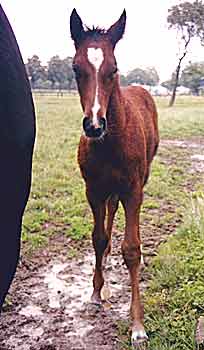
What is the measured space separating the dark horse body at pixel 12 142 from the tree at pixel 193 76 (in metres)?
39.0

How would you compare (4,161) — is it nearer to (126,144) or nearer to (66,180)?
(126,144)

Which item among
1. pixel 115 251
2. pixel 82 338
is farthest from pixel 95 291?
pixel 115 251

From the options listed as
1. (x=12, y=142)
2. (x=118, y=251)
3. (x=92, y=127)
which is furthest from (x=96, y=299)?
(x=12, y=142)

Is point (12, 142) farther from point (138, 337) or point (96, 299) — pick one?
point (96, 299)

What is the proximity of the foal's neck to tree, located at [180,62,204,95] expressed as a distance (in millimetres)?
37157

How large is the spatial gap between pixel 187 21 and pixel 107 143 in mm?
32885

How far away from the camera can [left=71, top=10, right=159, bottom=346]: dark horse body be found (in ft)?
7.82

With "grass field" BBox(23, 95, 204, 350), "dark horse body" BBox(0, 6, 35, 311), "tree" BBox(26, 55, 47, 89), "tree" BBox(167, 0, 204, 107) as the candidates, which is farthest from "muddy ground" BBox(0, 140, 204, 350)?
"tree" BBox(167, 0, 204, 107)

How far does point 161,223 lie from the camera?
15.7 ft

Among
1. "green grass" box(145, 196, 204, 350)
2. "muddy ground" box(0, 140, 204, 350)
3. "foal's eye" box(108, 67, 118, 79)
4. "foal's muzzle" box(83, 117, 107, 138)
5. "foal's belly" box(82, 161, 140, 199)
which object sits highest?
"foal's eye" box(108, 67, 118, 79)

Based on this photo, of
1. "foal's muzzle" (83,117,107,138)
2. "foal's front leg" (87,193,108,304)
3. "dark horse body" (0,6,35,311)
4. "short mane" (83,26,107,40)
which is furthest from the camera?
"foal's front leg" (87,193,108,304)

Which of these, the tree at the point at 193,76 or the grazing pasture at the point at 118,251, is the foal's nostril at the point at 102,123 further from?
the tree at the point at 193,76

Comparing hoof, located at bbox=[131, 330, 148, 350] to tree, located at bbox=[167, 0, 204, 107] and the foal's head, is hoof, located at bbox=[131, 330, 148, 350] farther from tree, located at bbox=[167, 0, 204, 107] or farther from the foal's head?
tree, located at bbox=[167, 0, 204, 107]

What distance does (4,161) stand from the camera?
0.87 metres
